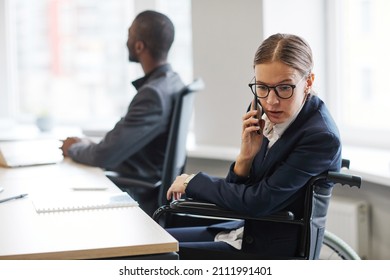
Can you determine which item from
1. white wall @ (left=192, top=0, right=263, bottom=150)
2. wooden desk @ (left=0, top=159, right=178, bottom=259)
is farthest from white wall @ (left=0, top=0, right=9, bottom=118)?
wooden desk @ (left=0, top=159, right=178, bottom=259)

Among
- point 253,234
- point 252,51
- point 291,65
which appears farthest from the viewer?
point 252,51

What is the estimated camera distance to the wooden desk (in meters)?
1.38

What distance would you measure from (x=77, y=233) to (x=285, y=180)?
534mm

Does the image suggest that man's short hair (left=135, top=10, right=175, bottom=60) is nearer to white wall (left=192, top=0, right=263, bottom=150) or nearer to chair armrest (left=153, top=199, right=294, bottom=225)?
white wall (left=192, top=0, right=263, bottom=150)

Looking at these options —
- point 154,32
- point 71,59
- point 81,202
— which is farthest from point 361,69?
point 71,59

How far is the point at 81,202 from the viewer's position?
183 cm

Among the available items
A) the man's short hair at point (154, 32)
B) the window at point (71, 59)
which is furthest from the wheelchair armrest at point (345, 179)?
the window at point (71, 59)

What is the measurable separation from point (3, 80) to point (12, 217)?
2.82 metres

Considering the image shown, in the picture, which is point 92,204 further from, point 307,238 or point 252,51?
point 252,51

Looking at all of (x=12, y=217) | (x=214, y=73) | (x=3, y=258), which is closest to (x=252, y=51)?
(x=214, y=73)

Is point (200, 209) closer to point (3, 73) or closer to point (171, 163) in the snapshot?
point (171, 163)

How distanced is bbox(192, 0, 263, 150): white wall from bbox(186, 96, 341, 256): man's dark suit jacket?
4.14 feet

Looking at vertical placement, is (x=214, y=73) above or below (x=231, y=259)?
above

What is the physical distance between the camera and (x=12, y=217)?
1.68 meters
